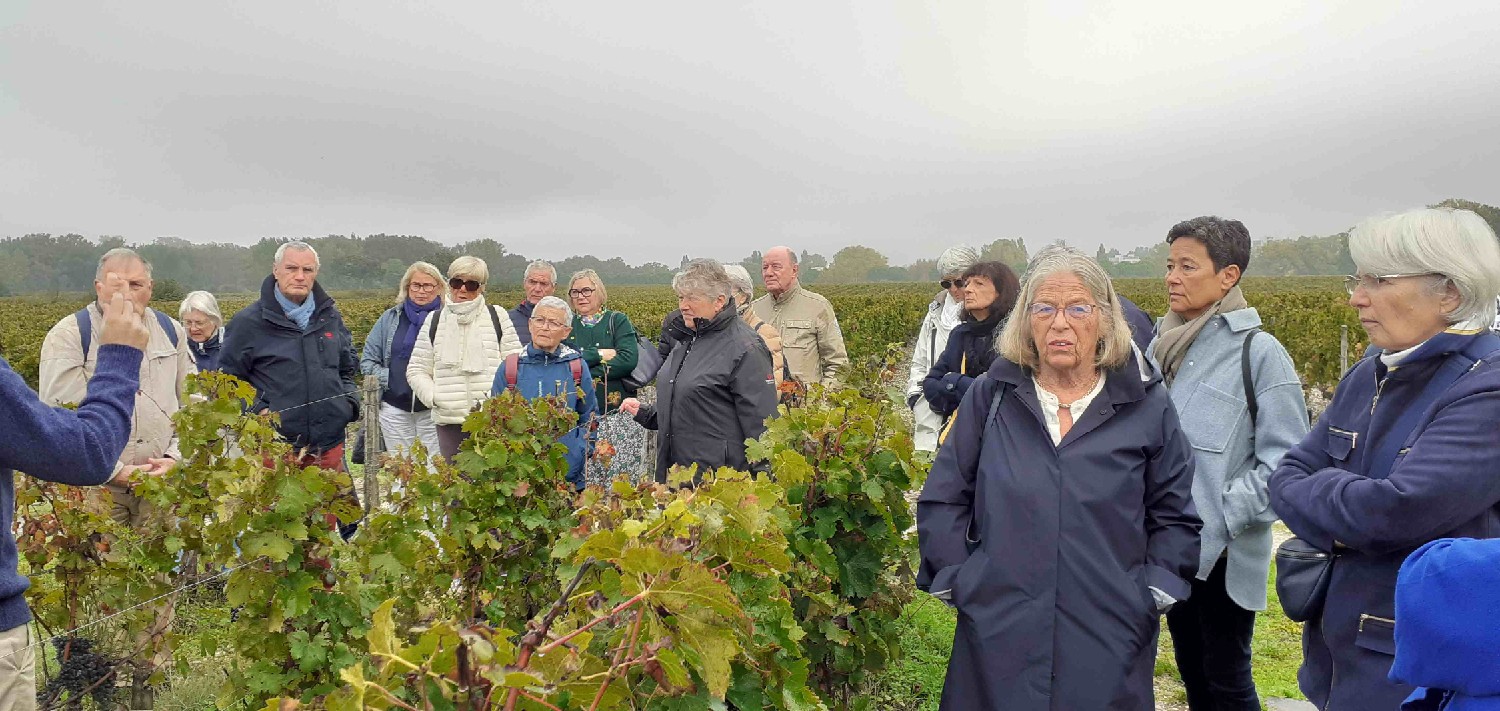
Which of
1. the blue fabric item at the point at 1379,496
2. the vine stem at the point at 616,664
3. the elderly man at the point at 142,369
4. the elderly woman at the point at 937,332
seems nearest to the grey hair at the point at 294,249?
the elderly man at the point at 142,369

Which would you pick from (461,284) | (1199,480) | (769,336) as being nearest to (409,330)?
(461,284)

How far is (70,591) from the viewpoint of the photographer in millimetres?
3084

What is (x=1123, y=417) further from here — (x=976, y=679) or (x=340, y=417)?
(x=340, y=417)

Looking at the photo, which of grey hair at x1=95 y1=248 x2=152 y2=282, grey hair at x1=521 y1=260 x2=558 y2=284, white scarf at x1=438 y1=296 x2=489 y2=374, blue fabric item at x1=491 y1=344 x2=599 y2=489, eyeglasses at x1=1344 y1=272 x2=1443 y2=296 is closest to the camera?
eyeglasses at x1=1344 y1=272 x2=1443 y2=296

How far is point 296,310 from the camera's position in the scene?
4641mm

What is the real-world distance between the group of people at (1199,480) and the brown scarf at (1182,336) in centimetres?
9

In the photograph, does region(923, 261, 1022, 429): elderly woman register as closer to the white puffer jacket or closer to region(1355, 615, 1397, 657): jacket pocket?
region(1355, 615, 1397, 657): jacket pocket

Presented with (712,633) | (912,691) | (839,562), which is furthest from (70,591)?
(912,691)

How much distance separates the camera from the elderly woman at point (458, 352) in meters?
5.05

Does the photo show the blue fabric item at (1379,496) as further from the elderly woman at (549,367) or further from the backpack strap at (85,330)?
the backpack strap at (85,330)

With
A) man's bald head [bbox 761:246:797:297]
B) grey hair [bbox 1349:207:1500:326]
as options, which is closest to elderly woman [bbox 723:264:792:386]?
man's bald head [bbox 761:246:797:297]

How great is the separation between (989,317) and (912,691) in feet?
5.78

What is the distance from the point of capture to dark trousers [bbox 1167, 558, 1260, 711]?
2719 millimetres

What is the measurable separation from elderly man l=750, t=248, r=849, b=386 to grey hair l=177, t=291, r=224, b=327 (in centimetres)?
362
